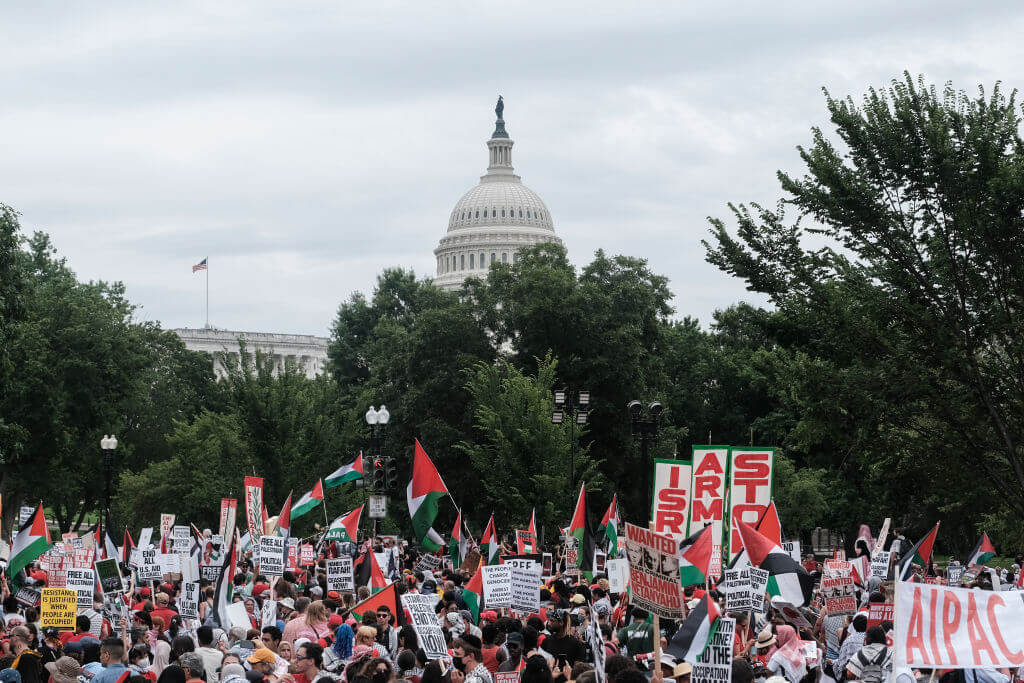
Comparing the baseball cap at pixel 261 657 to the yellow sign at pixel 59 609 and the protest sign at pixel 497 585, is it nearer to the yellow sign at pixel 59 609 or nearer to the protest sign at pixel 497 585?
the yellow sign at pixel 59 609

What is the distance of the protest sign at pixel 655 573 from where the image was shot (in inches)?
436

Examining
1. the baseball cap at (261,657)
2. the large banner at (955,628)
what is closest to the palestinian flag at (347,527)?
the baseball cap at (261,657)

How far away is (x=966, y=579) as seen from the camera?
2577cm

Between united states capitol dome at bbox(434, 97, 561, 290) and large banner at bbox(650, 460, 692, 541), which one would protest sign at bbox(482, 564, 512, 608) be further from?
united states capitol dome at bbox(434, 97, 561, 290)

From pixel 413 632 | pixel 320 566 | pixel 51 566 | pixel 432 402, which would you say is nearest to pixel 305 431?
pixel 432 402

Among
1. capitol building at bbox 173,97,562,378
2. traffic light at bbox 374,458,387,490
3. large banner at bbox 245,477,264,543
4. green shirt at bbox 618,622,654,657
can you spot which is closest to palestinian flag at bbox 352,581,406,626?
green shirt at bbox 618,622,654,657

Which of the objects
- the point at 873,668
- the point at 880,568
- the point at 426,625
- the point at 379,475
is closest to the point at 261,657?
the point at 426,625

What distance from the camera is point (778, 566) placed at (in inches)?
587

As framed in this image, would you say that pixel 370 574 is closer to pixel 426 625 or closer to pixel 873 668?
pixel 426 625

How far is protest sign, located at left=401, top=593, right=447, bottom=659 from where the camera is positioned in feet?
40.7

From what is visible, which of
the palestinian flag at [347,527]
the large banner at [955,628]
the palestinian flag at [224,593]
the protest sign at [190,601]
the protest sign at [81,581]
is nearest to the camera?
the large banner at [955,628]

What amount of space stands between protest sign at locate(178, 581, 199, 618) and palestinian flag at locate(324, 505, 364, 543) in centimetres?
828

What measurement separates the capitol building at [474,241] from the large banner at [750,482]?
142 meters

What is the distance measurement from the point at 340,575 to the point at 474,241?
154 metres
